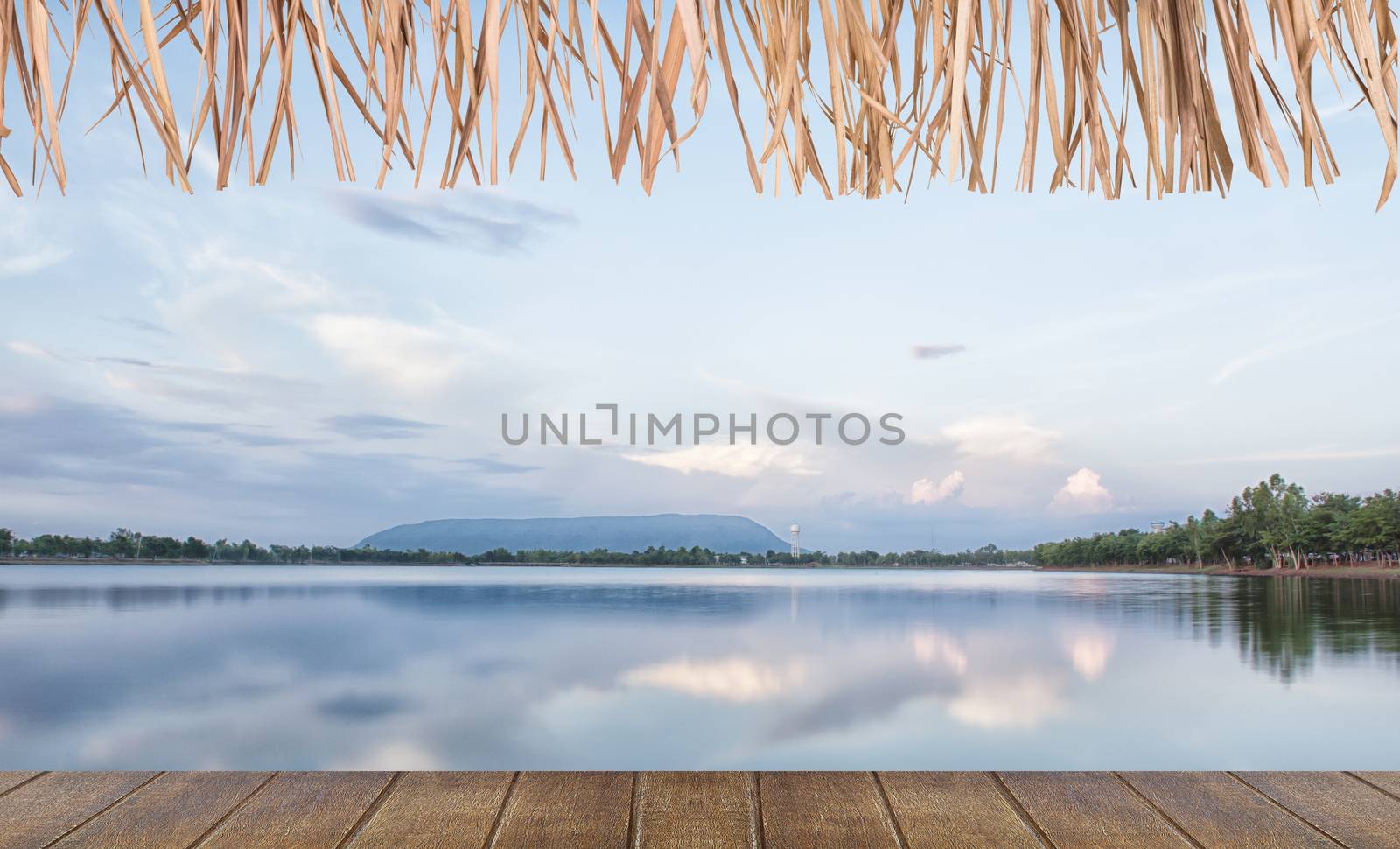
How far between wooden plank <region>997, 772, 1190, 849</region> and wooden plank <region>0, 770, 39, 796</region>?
200 centimetres

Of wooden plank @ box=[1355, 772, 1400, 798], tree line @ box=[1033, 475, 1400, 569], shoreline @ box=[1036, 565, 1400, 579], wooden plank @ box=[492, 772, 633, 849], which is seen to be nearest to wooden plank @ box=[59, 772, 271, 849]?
wooden plank @ box=[492, 772, 633, 849]

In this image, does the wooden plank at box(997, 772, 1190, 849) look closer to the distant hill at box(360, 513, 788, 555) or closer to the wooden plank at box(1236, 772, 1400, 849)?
the wooden plank at box(1236, 772, 1400, 849)

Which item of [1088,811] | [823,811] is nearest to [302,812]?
[823,811]

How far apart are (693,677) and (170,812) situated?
19.5 feet

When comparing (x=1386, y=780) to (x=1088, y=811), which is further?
(x=1386, y=780)

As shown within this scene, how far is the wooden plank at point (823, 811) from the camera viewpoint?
4.94 feet

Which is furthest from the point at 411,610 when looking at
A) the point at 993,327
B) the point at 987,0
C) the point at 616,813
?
the point at 987,0

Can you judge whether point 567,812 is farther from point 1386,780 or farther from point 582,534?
point 582,534

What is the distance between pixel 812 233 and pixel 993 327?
202 centimetres

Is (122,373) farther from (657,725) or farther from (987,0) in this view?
(987,0)

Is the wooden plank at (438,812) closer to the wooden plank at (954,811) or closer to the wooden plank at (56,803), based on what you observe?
the wooden plank at (56,803)

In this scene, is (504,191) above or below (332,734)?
above

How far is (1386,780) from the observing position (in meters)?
1.85

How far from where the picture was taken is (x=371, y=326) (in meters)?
9.33
